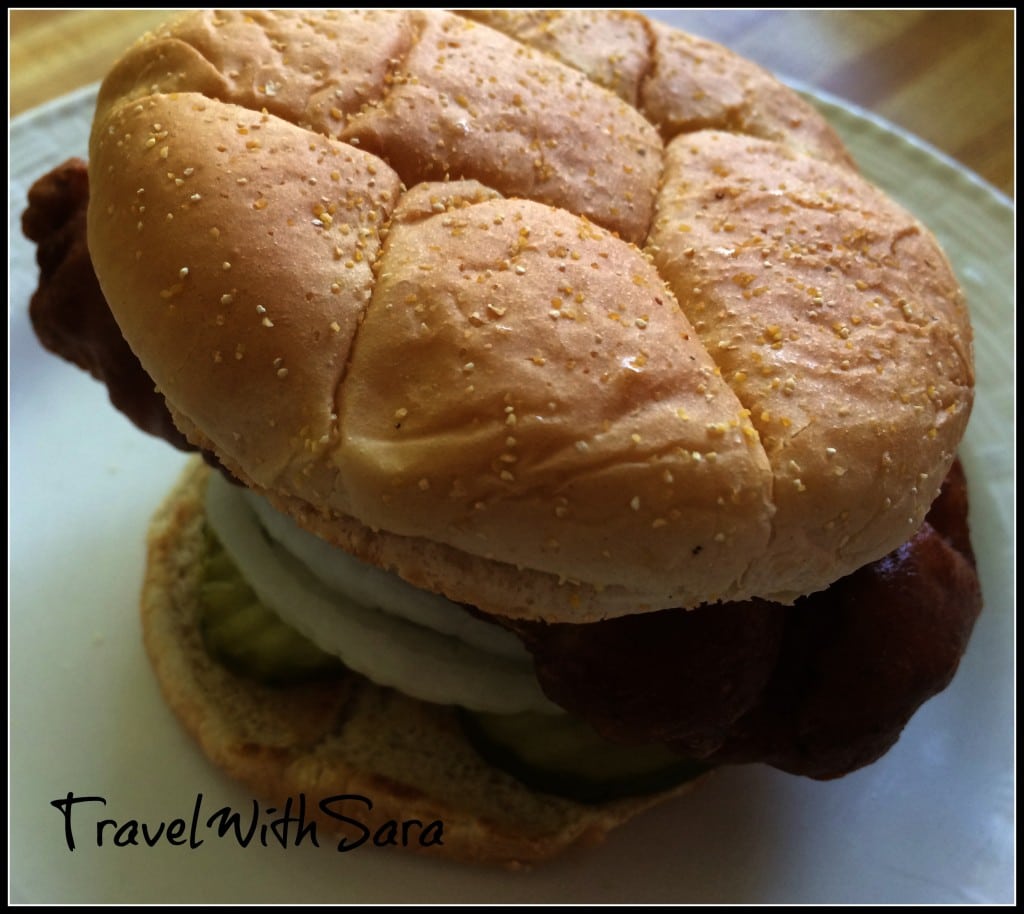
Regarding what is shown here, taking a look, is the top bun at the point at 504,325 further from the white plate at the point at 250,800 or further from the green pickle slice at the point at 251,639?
the white plate at the point at 250,800

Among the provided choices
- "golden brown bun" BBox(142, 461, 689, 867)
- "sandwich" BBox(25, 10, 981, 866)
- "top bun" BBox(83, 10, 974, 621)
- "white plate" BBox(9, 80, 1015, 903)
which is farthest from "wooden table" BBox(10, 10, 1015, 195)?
"golden brown bun" BBox(142, 461, 689, 867)

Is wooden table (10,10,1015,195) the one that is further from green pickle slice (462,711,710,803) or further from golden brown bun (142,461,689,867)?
green pickle slice (462,711,710,803)

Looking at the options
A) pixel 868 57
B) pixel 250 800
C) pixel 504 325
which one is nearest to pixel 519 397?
pixel 504 325

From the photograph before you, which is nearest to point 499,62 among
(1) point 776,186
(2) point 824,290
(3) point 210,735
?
(1) point 776,186

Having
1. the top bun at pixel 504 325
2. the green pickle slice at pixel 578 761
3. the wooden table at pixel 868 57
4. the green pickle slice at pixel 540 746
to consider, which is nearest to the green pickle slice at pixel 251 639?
the green pickle slice at pixel 540 746

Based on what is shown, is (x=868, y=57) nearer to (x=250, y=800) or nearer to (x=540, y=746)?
(x=540, y=746)

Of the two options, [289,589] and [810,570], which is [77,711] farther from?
[810,570]
